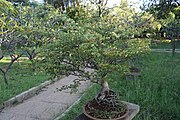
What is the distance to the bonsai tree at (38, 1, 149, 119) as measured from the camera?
222 centimetres

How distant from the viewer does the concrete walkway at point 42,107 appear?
159 inches

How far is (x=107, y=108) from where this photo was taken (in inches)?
99.3

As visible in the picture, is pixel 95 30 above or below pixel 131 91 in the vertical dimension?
above

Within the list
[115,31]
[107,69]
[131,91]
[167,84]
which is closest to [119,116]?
[107,69]

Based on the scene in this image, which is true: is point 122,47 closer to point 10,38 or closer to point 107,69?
point 107,69

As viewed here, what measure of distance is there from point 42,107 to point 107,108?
7.40 ft

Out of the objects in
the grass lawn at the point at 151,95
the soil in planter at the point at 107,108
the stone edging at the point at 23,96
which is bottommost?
the stone edging at the point at 23,96

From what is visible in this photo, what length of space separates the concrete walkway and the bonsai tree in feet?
5.47

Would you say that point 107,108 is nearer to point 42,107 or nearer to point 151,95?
point 151,95

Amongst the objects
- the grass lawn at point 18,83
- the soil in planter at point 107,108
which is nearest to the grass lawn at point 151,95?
the soil in planter at point 107,108

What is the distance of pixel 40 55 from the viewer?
2471 millimetres

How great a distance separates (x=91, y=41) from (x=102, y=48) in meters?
0.14

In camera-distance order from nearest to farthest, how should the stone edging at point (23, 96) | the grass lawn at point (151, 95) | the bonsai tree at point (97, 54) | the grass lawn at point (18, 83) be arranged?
the bonsai tree at point (97, 54) < the grass lawn at point (151, 95) < the stone edging at point (23, 96) < the grass lawn at point (18, 83)

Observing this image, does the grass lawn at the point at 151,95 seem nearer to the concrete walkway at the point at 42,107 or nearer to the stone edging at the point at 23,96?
the concrete walkway at the point at 42,107
